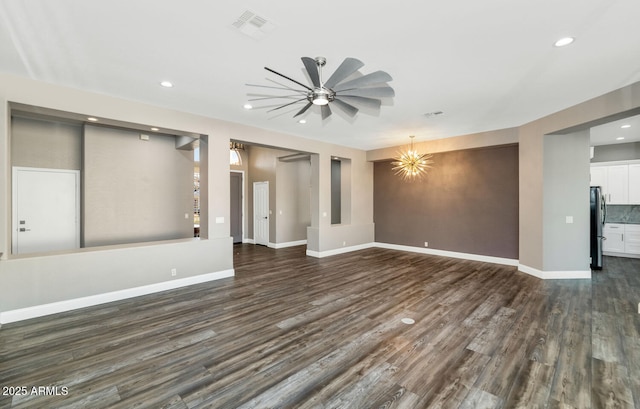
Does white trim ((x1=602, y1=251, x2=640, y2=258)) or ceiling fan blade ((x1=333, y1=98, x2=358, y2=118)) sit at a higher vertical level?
ceiling fan blade ((x1=333, y1=98, x2=358, y2=118))

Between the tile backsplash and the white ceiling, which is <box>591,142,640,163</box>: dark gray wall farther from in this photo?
the white ceiling

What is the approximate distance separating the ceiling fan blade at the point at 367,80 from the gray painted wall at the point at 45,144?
5003 mm

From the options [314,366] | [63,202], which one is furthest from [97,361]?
[63,202]

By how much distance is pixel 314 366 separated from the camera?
8.13 ft

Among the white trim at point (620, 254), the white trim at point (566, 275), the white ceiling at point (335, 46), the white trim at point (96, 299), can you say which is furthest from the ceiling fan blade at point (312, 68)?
the white trim at point (620, 254)

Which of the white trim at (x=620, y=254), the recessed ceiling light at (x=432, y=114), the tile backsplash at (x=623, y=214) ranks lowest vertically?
the white trim at (x=620, y=254)

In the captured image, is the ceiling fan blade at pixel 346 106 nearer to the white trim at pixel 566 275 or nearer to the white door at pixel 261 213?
the white trim at pixel 566 275

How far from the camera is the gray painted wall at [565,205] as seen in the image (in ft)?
16.6

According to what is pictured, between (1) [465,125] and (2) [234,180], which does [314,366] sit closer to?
(1) [465,125]

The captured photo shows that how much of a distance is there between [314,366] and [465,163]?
20.4 feet

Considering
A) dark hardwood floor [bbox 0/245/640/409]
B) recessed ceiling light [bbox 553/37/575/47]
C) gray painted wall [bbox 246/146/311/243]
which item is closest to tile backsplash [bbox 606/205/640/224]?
dark hardwood floor [bbox 0/245/640/409]

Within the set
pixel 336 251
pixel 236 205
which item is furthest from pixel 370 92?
pixel 236 205

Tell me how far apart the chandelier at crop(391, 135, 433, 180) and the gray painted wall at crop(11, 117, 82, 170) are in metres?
6.59

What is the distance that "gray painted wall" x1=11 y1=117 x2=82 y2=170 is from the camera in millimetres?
4480
